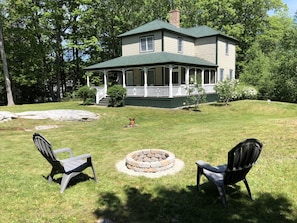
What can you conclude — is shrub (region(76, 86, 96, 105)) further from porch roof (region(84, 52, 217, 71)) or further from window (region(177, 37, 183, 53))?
window (region(177, 37, 183, 53))

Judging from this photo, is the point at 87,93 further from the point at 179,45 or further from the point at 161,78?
the point at 179,45

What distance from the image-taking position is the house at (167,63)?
19.0 meters

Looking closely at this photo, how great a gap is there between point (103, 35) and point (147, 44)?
61.7ft

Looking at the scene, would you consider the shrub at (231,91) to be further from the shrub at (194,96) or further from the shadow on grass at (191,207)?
the shadow on grass at (191,207)

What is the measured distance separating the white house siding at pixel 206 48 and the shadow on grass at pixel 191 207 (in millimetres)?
22814

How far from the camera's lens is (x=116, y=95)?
19250 millimetres

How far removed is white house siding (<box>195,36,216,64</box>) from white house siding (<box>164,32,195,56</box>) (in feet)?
1.92

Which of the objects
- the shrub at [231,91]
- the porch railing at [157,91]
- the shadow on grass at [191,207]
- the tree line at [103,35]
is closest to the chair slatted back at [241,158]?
the shadow on grass at [191,207]

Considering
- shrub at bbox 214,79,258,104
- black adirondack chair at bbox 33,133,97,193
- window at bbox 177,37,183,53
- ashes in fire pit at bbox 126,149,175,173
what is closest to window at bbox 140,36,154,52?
window at bbox 177,37,183,53

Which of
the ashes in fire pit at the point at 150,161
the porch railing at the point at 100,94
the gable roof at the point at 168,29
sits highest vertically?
the gable roof at the point at 168,29

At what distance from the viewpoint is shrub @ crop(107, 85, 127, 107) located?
757 inches

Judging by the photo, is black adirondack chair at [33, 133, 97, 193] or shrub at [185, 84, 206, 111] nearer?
black adirondack chair at [33, 133, 97, 193]

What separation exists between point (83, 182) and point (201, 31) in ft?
83.1

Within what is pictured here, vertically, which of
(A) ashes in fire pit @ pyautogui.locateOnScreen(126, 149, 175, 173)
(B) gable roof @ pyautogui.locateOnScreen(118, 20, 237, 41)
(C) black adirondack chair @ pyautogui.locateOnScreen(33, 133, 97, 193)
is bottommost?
(A) ashes in fire pit @ pyautogui.locateOnScreen(126, 149, 175, 173)
